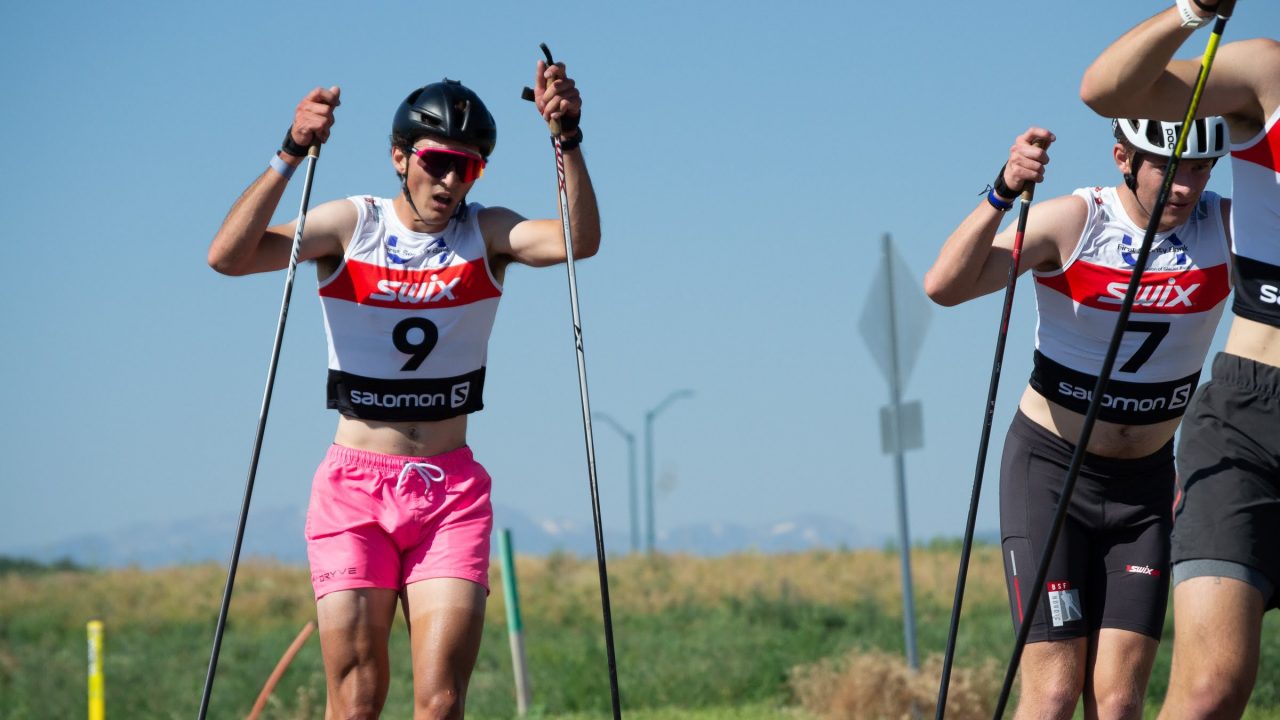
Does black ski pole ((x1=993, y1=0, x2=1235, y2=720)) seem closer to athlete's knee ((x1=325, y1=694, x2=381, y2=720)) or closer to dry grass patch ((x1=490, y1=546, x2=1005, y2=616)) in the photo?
athlete's knee ((x1=325, y1=694, x2=381, y2=720))

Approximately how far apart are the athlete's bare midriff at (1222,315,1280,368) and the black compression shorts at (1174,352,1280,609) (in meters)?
0.02

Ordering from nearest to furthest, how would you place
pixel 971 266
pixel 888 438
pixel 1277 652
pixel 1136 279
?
pixel 1136 279
pixel 971 266
pixel 888 438
pixel 1277 652

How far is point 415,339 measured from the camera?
5855 mm

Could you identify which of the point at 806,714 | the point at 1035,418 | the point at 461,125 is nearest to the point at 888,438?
the point at 806,714

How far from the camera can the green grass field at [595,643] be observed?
488 inches

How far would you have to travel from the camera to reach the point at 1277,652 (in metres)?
12.5

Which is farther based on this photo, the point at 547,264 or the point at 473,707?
the point at 473,707

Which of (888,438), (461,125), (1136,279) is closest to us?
(1136,279)

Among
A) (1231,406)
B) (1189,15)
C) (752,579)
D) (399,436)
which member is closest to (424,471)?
(399,436)

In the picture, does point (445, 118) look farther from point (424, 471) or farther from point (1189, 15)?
point (1189, 15)

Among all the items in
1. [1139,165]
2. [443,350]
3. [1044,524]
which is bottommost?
[1044,524]

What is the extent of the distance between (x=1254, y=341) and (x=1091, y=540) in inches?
63.1

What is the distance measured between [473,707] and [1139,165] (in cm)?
973

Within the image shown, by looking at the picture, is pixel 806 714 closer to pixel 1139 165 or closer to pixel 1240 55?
pixel 1139 165
